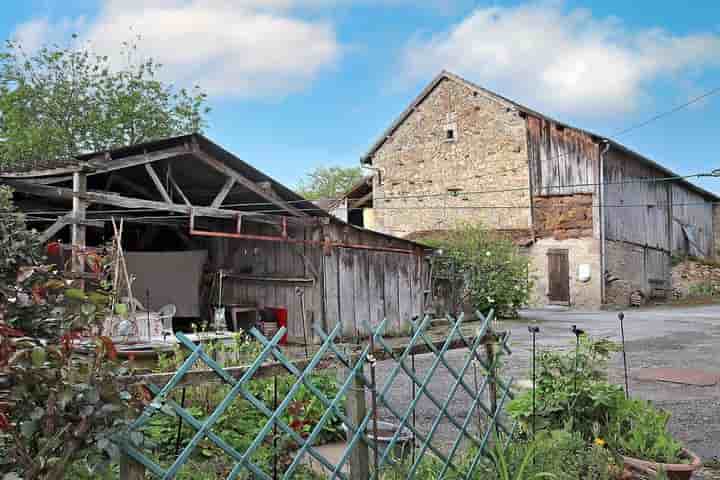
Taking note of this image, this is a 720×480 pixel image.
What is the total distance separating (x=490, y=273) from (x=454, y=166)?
25.8 feet

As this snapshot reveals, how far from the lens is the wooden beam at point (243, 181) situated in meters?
10.4

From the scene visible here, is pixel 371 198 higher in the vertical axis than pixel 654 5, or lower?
lower

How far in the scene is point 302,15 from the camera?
13.6 meters

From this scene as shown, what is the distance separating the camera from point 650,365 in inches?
338

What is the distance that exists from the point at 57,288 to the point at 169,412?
0.48m

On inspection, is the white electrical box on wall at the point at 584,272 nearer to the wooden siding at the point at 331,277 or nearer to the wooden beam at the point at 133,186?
the wooden siding at the point at 331,277

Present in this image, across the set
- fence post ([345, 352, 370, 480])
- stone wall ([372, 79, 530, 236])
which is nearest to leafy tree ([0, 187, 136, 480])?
fence post ([345, 352, 370, 480])

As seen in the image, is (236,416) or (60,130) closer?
(236,416)

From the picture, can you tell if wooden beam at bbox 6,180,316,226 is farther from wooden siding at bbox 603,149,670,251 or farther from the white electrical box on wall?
wooden siding at bbox 603,149,670,251

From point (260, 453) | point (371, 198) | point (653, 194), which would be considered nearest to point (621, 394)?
point (260, 453)

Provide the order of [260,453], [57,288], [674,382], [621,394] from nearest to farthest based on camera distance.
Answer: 1. [57,288]
2. [260,453]
3. [621,394]
4. [674,382]

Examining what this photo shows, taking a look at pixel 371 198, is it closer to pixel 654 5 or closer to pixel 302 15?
pixel 302 15

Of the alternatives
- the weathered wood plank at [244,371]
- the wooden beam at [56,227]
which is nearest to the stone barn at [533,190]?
the wooden beam at [56,227]

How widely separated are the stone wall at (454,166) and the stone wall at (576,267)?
1.07 meters
